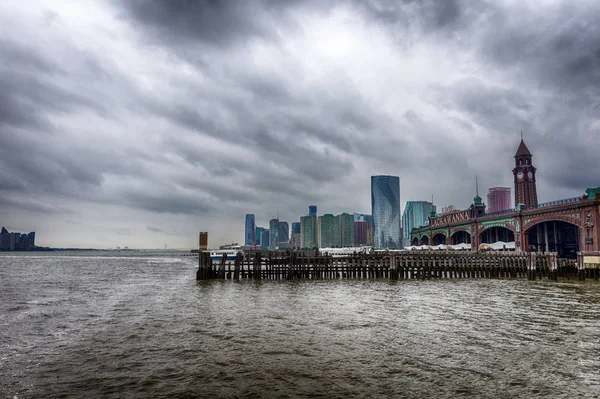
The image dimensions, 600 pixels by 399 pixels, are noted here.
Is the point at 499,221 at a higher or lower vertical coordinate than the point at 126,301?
higher

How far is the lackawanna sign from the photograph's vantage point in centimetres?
11481

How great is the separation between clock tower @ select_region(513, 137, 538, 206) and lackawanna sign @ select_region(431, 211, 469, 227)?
153 ft

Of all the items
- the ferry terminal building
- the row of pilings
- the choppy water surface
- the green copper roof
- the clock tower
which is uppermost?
the clock tower

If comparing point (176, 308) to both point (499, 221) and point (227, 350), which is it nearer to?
point (227, 350)

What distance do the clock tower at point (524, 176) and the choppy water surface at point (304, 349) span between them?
154 metres

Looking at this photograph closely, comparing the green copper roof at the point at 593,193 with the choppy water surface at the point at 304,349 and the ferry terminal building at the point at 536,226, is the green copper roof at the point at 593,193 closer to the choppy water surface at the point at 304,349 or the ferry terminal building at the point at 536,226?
the ferry terminal building at the point at 536,226

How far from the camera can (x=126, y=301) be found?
1223 inches

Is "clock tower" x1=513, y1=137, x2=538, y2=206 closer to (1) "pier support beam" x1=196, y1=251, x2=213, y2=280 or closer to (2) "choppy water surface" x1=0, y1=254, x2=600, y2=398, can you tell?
(1) "pier support beam" x1=196, y1=251, x2=213, y2=280

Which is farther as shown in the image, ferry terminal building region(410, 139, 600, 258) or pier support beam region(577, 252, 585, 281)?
ferry terminal building region(410, 139, 600, 258)

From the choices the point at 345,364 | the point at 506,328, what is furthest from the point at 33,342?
the point at 506,328

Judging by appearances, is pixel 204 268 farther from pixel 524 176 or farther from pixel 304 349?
pixel 524 176

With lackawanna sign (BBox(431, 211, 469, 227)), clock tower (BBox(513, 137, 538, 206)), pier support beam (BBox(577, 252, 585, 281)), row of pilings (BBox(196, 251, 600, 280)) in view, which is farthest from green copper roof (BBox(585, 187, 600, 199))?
clock tower (BBox(513, 137, 538, 206))

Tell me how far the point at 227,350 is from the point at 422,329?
9.61 m

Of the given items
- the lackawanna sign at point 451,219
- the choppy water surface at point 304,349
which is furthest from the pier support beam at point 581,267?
the lackawanna sign at point 451,219
